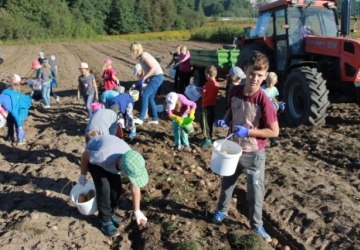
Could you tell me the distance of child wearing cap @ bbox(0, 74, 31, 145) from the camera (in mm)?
6977

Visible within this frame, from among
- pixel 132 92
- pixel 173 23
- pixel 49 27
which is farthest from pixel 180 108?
pixel 173 23

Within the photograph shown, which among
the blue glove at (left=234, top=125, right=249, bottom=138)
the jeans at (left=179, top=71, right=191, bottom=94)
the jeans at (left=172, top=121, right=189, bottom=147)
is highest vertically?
the blue glove at (left=234, top=125, right=249, bottom=138)

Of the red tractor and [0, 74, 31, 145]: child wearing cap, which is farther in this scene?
the red tractor

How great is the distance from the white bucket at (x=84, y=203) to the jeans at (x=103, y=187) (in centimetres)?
9

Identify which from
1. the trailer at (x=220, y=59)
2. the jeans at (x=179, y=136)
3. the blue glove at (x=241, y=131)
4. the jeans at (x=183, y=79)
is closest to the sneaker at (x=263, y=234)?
the blue glove at (x=241, y=131)

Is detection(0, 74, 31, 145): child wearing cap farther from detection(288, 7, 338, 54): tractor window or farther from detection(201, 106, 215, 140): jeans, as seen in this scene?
detection(288, 7, 338, 54): tractor window

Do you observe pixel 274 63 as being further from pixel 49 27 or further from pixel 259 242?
pixel 49 27

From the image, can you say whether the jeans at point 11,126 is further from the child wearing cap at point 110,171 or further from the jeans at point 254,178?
the jeans at point 254,178

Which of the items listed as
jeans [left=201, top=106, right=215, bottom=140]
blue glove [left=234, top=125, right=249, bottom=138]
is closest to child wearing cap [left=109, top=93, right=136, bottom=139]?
jeans [left=201, top=106, right=215, bottom=140]

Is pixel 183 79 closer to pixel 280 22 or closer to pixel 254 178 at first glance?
pixel 280 22

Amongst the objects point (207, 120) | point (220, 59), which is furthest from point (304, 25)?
point (207, 120)

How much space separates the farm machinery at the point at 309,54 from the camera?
24.3 ft

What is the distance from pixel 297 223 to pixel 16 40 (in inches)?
1835

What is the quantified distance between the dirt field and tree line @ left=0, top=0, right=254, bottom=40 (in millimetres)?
44060
